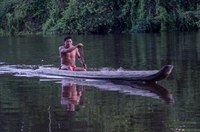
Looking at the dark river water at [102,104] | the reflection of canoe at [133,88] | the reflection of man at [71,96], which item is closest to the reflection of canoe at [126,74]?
the reflection of canoe at [133,88]

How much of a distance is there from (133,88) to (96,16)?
3245cm

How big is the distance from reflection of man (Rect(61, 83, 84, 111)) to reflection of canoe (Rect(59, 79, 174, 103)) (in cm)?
61

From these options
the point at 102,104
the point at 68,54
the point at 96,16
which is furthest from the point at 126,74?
the point at 96,16

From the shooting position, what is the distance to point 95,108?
12.5 meters

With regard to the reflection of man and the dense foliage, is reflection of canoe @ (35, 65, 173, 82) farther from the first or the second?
the dense foliage

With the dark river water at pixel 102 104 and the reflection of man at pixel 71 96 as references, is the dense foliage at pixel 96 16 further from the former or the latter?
the reflection of man at pixel 71 96

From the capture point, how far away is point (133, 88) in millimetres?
15742

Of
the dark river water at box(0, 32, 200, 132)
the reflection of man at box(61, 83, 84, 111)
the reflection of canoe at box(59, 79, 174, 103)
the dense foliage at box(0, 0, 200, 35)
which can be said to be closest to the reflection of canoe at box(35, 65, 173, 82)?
the reflection of canoe at box(59, 79, 174, 103)

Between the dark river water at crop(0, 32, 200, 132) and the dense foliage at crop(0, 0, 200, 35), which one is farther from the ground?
the dense foliage at crop(0, 0, 200, 35)

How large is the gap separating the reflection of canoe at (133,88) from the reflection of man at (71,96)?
61 cm

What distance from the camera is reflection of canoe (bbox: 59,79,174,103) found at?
46.9 ft

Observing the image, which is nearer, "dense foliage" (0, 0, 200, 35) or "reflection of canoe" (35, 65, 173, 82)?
"reflection of canoe" (35, 65, 173, 82)

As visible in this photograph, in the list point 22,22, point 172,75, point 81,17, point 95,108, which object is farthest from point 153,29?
point 95,108

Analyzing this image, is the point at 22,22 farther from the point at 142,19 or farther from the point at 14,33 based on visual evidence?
the point at 142,19
